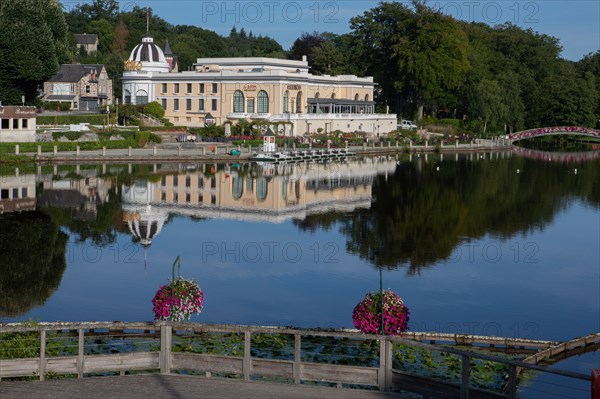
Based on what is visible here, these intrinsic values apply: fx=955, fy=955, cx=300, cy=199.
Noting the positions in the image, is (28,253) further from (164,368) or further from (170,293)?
(164,368)

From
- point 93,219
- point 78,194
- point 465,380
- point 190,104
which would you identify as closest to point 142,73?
point 190,104

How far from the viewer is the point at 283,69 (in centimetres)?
9469

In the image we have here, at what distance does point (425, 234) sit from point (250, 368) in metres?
24.2

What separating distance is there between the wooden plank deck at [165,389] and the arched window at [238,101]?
3101 inches

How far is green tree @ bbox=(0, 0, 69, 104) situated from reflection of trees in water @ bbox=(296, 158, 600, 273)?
92.9 ft

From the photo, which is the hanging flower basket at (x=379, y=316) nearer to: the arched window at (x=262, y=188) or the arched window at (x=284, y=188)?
the arched window at (x=262, y=188)

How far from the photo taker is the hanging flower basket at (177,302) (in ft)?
61.8

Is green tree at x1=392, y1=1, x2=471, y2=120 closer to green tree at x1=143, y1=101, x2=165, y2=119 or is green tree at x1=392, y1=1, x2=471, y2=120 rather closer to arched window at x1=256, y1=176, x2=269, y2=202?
green tree at x1=143, y1=101, x2=165, y2=119

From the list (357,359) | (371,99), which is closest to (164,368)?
(357,359)

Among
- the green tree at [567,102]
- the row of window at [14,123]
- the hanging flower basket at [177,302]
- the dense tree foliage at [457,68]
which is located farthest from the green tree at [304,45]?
the hanging flower basket at [177,302]

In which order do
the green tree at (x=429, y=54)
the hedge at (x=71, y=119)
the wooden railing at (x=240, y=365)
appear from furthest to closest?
the green tree at (x=429, y=54) < the hedge at (x=71, y=119) < the wooden railing at (x=240, y=365)

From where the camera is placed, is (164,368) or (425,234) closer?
(164,368)

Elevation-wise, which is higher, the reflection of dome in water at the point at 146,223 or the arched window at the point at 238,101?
the arched window at the point at 238,101

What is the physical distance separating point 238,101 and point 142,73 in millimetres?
10761
